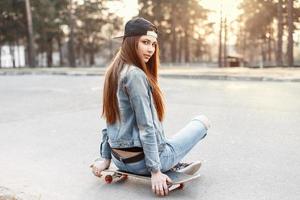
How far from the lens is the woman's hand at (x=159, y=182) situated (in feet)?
12.0

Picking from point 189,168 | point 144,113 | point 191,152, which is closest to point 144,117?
point 144,113

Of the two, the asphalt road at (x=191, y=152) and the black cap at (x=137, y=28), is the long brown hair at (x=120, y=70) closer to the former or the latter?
the black cap at (x=137, y=28)

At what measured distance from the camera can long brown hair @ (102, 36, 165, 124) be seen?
144 inches

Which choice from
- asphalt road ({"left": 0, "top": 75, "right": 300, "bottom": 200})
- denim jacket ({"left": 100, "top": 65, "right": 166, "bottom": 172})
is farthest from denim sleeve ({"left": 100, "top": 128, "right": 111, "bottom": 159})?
denim jacket ({"left": 100, "top": 65, "right": 166, "bottom": 172})

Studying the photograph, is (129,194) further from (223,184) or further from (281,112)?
(281,112)

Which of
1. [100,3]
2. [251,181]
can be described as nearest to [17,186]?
[251,181]

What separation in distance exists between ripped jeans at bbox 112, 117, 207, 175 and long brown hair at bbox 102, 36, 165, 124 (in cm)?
28

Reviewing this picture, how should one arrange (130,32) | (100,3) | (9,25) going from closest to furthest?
1. (130,32)
2. (9,25)
3. (100,3)

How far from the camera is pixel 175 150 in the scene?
13.0ft

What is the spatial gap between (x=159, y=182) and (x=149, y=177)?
193 mm

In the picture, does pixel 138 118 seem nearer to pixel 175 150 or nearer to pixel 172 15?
pixel 175 150

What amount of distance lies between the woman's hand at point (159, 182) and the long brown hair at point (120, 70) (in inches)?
19.3

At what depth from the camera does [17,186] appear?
417cm

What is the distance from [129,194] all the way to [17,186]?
1.06m
